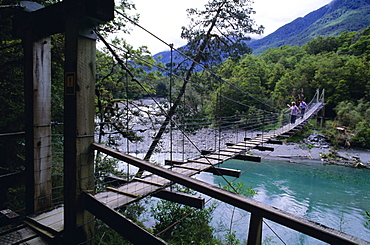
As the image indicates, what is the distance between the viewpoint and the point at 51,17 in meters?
1.12

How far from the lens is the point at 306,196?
718 centimetres

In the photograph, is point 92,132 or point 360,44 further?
point 360,44

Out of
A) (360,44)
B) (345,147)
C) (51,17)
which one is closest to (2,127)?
(51,17)

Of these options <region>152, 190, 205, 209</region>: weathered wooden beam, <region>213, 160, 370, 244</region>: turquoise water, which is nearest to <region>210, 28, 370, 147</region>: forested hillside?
<region>213, 160, 370, 244</region>: turquoise water

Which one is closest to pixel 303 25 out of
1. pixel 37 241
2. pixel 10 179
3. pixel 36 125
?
pixel 36 125

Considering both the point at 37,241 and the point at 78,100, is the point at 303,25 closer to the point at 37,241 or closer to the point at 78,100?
the point at 78,100

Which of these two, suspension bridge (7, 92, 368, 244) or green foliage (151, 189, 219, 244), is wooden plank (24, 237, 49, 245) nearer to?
suspension bridge (7, 92, 368, 244)

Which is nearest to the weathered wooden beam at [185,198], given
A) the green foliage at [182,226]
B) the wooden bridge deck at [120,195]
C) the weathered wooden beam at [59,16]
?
the wooden bridge deck at [120,195]

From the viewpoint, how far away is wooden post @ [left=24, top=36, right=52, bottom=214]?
3.97ft

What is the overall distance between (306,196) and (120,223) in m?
7.62

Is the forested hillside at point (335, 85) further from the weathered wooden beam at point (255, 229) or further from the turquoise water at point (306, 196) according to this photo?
the weathered wooden beam at point (255, 229)

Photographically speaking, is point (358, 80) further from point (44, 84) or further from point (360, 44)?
point (44, 84)

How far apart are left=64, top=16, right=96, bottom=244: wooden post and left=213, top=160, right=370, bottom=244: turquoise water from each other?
3608mm

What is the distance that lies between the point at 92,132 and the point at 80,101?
0.46 ft
